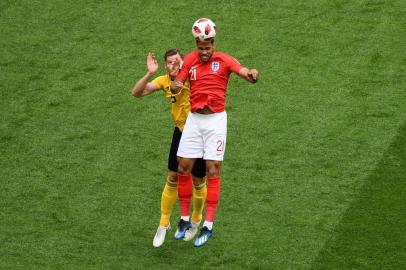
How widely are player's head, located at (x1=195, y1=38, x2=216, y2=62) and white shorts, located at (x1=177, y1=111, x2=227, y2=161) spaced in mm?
639

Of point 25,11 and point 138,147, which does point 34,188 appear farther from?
point 25,11

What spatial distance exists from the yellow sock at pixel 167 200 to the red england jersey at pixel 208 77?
3.50ft

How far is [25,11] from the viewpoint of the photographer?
17.9m

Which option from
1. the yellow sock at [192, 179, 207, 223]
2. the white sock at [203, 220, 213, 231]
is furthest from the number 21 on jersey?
the white sock at [203, 220, 213, 231]

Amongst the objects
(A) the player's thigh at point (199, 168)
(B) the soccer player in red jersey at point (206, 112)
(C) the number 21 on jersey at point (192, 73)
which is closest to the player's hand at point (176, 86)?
(B) the soccer player in red jersey at point (206, 112)

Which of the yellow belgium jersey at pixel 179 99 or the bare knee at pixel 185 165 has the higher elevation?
the yellow belgium jersey at pixel 179 99

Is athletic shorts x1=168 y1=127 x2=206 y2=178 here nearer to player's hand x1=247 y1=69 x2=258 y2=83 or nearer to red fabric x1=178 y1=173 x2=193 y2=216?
red fabric x1=178 y1=173 x2=193 y2=216

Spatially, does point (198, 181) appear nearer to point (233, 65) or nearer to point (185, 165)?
point (185, 165)

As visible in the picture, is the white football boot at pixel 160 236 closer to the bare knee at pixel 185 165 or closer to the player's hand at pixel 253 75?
the bare knee at pixel 185 165

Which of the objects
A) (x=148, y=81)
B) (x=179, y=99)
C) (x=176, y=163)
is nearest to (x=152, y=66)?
(x=148, y=81)

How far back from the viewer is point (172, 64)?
11.9 m

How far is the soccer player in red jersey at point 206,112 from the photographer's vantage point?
457 inches

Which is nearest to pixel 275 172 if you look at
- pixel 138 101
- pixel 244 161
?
pixel 244 161

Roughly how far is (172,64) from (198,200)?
1.60 meters
